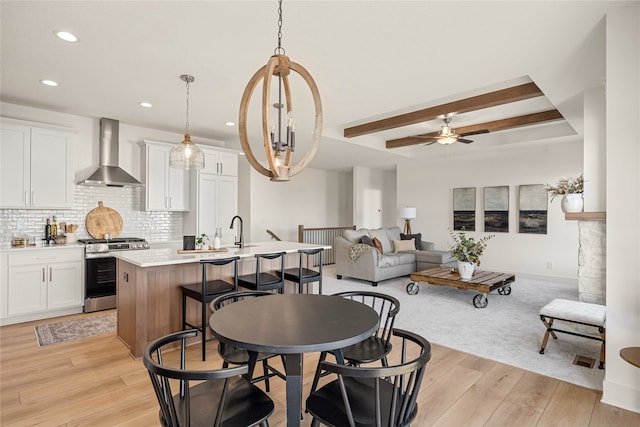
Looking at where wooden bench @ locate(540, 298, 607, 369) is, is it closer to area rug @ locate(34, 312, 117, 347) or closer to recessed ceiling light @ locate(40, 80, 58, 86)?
area rug @ locate(34, 312, 117, 347)

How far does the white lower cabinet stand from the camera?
3.97 metres

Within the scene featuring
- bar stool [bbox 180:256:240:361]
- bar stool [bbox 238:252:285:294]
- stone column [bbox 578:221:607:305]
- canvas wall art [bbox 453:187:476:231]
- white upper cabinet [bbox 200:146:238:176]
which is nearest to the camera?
bar stool [bbox 180:256:240:361]

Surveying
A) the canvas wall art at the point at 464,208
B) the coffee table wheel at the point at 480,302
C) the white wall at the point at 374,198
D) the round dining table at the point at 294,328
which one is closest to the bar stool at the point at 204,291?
the round dining table at the point at 294,328

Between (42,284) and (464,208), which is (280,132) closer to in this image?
(42,284)

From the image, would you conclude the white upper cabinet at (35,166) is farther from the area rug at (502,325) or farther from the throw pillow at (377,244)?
the throw pillow at (377,244)

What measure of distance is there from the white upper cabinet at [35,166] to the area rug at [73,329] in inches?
59.4

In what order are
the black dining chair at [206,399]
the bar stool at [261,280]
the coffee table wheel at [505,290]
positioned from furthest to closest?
the coffee table wheel at [505,290] → the bar stool at [261,280] → the black dining chair at [206,399]

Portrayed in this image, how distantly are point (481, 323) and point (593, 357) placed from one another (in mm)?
1115

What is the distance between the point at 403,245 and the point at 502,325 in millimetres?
3189

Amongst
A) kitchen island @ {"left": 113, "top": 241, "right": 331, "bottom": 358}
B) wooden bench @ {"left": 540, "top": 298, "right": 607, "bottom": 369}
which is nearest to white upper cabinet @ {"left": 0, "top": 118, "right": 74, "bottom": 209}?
kitchen island @ {"left": 113, "top": 241, "right": 331, "bottom": 358}

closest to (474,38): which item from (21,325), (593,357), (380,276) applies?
(593,357)

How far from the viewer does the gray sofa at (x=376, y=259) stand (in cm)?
614

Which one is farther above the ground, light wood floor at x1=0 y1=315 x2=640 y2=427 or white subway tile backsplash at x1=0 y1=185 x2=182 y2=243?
white subway tile backsplash at x1=0 y1=185 x2=182 y2=243

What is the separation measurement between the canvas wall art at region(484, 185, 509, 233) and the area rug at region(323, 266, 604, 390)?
4.38 feet
